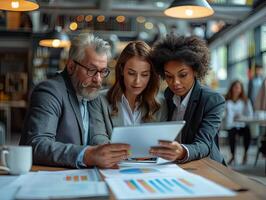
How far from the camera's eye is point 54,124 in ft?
6.30

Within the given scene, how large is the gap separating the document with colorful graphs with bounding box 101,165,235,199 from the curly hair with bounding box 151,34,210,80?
779mm

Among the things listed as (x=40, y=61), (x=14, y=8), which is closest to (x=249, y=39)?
(x=40, y=61)

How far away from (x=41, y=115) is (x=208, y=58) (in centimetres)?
99

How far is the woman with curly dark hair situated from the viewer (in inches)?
84.1

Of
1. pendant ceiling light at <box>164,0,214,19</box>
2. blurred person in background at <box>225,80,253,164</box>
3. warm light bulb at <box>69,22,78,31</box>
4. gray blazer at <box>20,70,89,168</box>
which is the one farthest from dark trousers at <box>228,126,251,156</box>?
warm light bulb at <box>69,22,78,31</box>

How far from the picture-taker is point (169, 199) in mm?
1146

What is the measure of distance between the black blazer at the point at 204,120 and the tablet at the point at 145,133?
493 millimetres

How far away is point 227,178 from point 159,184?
0.95 feet

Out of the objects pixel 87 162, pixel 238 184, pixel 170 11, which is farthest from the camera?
pixel 170 11

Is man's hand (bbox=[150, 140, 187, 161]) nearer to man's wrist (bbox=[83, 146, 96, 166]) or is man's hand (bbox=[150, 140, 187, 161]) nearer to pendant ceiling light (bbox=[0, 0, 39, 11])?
man's wrist (bbox=[83, 146, 96, 166])

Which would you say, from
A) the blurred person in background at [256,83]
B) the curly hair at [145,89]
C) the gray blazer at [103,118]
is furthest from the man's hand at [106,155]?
the blurred person in background at [256,83]

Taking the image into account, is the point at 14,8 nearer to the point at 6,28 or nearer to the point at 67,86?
the point at 67,86

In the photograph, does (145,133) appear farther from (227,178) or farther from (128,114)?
(128,114)

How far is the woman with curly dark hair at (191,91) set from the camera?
7.01ft
